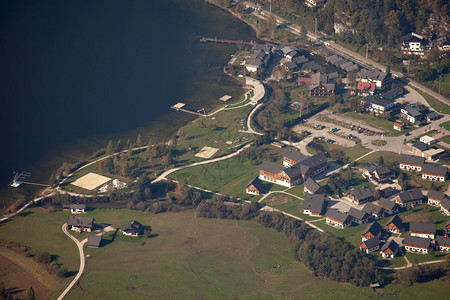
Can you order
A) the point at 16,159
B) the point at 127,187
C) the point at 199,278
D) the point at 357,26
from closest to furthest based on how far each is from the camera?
the point at 199,278
the point at 127,187
the point at 16,159
the point at 357,26

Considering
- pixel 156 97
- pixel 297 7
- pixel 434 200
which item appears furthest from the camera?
pixel 297 7

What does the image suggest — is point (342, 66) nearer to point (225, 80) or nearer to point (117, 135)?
point (225, 80)

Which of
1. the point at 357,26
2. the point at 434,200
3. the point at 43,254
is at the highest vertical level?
the point at 357,26

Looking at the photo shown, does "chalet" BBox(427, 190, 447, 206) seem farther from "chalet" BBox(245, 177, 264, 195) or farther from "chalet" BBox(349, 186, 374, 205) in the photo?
"chalet" BBox(245, 177, 264, 195)

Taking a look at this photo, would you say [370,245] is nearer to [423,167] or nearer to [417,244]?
[417,244]

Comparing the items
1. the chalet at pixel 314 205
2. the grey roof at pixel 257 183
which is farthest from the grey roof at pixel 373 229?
the grey roof at pixel 257 183

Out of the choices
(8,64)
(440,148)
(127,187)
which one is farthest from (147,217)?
(8,64)

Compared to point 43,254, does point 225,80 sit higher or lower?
higher
